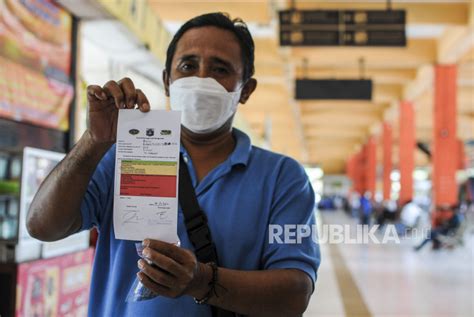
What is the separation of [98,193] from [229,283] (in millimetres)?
405

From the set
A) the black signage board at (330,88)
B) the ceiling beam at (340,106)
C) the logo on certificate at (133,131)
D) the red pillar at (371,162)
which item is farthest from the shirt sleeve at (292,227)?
the red pillar at (371,162)

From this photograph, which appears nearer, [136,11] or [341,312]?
[136,11]

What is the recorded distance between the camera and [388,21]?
7551mm

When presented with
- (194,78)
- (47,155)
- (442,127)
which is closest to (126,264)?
(194,78)

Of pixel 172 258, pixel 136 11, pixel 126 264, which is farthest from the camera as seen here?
pixel 136 11

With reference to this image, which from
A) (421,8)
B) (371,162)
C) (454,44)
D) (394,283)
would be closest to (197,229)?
(394,283)

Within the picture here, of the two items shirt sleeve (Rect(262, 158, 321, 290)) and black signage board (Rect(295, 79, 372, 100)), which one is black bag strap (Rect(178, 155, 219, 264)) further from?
black signage board (Rect(295, 79, 372, 100))

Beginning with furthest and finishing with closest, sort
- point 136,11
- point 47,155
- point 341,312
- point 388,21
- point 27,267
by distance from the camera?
point 388,21 → point 341,312 → point 136,11 → point 47,155 → point 27,267

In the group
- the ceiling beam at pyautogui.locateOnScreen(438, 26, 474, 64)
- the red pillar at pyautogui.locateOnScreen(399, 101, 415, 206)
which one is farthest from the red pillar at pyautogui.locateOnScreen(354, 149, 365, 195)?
the ceiling beam at pyautogui.locateOnScreen(438, 26, 474, 64)

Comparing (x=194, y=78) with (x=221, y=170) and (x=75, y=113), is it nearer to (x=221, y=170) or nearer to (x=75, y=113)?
(x=221, y=170)

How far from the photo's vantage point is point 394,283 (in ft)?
26.3

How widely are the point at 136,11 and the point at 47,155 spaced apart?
6.03ft

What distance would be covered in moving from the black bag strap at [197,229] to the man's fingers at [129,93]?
23 cm

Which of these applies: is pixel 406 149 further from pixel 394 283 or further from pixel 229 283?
pixel 229 283
